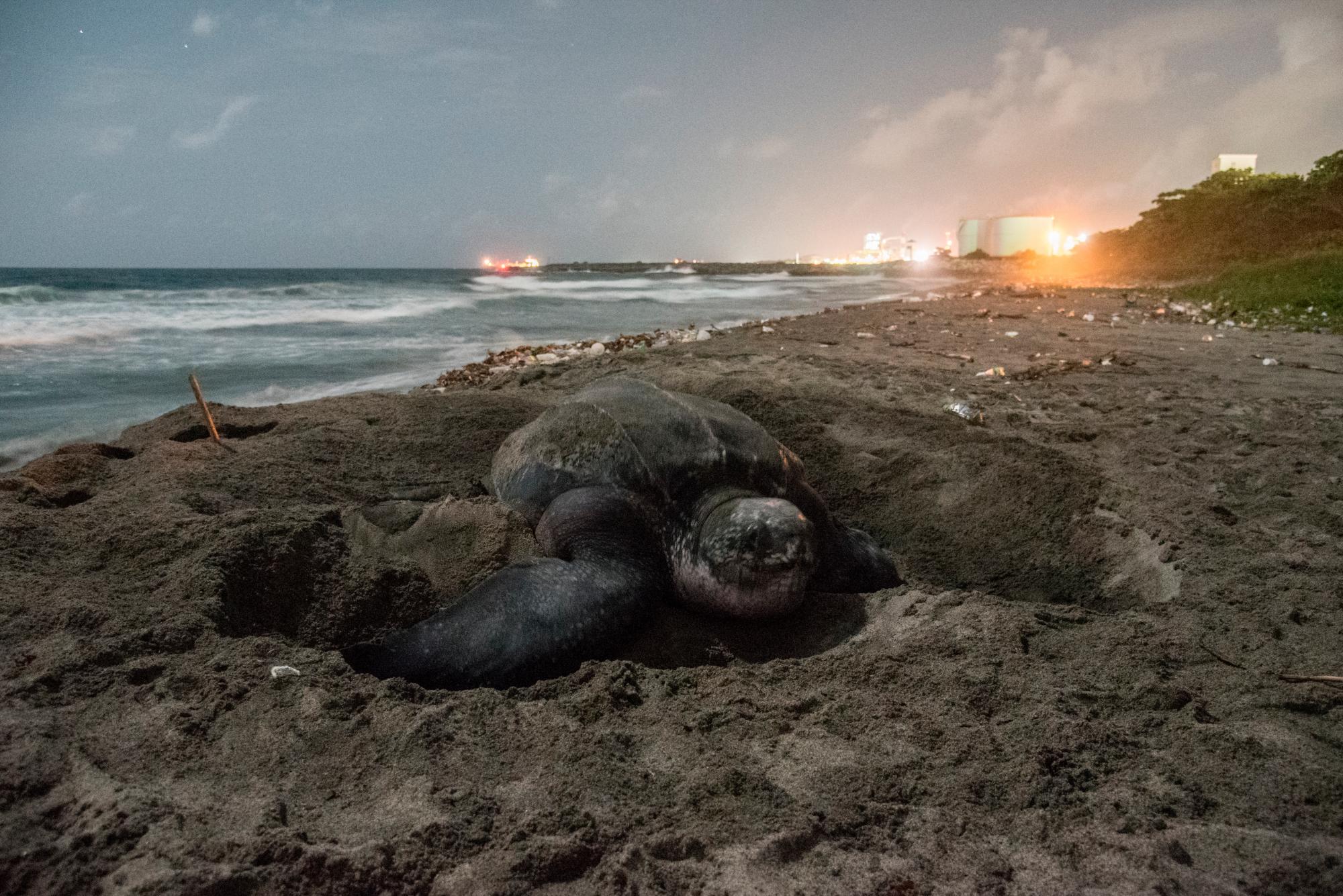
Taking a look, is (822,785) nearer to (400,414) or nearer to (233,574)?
(233,574)

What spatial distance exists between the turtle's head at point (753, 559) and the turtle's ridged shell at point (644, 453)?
28 centimetres

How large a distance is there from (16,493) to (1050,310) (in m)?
11.7

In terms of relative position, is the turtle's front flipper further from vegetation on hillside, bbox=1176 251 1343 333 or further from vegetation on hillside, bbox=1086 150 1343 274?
vegetation on hillside, bbox=1086 150 1343 274

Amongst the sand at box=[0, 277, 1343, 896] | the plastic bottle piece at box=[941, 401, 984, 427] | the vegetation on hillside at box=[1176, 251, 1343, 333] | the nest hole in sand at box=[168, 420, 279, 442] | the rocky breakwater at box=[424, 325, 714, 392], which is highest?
the vegetation on hillside at box=[1176, 251, 1343, 333]

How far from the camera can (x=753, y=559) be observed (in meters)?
2.20

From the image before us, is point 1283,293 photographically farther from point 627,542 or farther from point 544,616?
point 544,616

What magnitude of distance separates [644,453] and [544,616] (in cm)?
84

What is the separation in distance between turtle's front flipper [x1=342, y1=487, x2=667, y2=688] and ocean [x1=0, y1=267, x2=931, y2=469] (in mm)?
4075

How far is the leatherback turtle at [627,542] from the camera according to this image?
74.2 inches

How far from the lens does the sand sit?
1.14m

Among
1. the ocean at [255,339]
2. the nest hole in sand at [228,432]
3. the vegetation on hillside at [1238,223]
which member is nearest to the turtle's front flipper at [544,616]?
the nest hole in sand at [228,432]

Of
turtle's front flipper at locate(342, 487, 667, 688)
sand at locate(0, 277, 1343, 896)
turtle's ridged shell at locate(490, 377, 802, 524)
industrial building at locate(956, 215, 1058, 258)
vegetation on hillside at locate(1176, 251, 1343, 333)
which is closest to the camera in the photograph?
sand at locate(0, 277, 1343, 896)

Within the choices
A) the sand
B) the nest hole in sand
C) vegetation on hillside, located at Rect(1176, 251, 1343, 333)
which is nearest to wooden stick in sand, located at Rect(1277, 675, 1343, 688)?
the sand

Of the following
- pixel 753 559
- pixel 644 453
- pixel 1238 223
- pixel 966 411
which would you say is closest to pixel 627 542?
pixel 644 453
